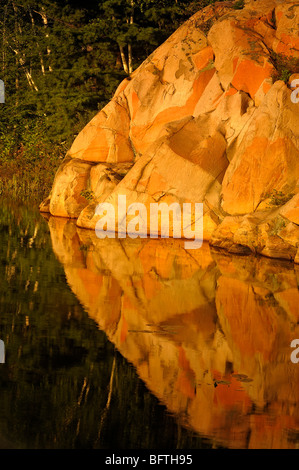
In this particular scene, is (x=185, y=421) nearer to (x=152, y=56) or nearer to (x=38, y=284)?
(x=38, y=284)

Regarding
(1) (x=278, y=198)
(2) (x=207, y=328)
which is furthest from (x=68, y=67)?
(2) (x=207, y=328)

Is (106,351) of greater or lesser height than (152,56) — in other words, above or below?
below

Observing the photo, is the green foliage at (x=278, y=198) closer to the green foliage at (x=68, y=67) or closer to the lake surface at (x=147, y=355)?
the lake surface at (x=147, y=355)

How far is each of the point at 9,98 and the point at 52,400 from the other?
125 ft

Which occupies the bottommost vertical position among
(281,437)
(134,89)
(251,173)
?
(281,437)

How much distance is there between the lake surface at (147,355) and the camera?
21.3ft

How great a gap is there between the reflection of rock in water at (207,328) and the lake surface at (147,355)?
0.02 m

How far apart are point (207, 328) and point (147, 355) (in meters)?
1.71

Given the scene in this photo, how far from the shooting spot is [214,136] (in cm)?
2275

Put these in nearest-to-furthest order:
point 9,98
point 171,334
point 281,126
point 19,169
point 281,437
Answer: point 281,437 < point 171,334 < point 281,126 < point 19,169 < point 9,98

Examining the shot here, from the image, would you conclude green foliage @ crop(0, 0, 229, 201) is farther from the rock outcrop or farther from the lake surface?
the lake surface

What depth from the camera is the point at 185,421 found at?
265 inches

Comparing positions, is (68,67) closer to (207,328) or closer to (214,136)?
(214,136)

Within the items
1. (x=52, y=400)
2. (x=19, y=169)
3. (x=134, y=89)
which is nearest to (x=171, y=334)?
(x=52, y=400)
